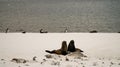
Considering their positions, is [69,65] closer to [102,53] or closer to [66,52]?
[66,52]

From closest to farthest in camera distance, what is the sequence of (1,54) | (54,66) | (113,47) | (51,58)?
(54,66), (51,58), (1,54), (113,47)

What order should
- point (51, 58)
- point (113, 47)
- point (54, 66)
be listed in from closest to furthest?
point (54, 66)
point (51, 58)
point (113, 47)

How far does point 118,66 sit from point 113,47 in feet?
25.4

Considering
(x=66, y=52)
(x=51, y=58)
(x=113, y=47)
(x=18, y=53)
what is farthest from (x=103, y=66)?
(x=113, y=47)

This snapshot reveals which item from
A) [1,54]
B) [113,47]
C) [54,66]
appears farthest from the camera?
[113,47]

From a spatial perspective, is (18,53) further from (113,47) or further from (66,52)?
(113,47)

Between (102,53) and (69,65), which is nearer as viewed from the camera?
(69,65)

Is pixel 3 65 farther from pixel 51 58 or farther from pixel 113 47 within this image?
pixel 113 47

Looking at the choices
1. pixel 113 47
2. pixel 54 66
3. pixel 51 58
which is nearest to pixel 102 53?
pixel 113 47

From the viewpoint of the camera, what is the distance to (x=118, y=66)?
1121cm

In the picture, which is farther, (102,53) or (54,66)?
(102,53)

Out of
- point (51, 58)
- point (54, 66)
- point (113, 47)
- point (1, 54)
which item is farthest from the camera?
point (113, 47)

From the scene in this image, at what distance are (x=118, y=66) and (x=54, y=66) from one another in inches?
97.6

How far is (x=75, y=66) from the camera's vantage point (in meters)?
11.0
